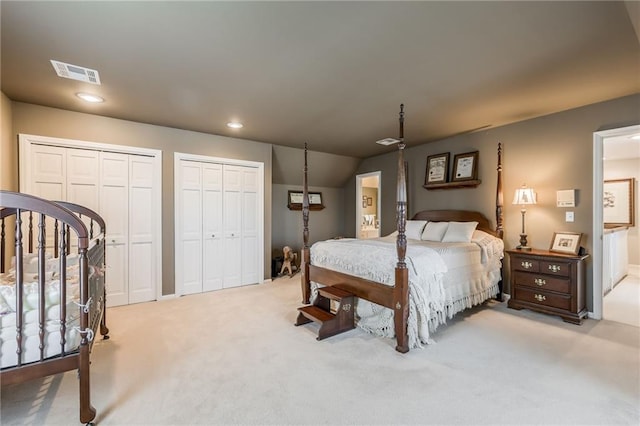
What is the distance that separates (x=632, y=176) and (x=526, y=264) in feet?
14.7

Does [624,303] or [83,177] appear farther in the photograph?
[624,303]

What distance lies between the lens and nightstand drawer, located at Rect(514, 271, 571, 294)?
3152 millimetres

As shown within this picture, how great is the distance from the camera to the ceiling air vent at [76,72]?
Result: 233cm

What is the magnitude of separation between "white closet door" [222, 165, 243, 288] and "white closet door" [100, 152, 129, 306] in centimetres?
133

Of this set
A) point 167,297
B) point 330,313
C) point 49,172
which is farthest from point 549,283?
point 49,172

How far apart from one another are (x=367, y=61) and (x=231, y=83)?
1287 millimetres

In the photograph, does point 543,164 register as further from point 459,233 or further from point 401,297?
point 401,297

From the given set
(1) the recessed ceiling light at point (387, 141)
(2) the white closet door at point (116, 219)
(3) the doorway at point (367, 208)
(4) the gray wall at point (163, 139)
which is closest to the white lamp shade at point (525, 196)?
(1) the recessed ceiling light at point (387, 141)

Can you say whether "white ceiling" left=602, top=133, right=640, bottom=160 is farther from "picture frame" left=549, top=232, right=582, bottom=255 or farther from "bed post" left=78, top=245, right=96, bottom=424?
"bed post" left=78, top=245, right=96, bottom=424

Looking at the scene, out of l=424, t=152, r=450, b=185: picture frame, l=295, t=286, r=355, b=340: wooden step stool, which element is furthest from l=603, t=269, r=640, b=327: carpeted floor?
l=295, t=286, r=355, b=340: wooden step stool

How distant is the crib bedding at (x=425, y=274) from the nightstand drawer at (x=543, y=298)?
0.34 metres

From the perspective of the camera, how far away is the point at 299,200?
249 inches

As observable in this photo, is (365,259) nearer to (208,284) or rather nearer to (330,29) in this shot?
(330,29)

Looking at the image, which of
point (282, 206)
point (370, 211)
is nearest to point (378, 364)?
point (282, 206)
